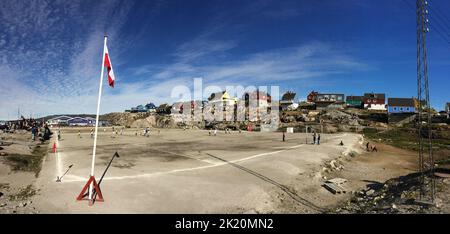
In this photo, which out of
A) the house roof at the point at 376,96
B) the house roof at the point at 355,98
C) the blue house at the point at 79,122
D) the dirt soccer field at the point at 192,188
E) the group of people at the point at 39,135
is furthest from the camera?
the blue house at the point at 79,122

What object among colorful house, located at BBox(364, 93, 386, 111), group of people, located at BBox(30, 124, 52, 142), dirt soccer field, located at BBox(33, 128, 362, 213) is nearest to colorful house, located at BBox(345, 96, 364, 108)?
colorful house, located at BBox(364, 93, 386, 111)

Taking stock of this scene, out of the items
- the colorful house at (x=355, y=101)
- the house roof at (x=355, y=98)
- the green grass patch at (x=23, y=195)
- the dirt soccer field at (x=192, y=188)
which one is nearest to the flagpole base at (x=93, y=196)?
the dirt soccer field at (x=192, y=188)

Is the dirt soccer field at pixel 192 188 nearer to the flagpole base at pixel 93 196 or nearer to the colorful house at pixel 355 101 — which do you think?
the flagpole base at pixel 93 196

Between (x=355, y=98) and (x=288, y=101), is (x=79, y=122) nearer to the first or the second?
(x=288, y=101)

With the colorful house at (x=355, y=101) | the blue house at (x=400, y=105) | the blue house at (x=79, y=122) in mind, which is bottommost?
the blue house at (x=79, y=122)

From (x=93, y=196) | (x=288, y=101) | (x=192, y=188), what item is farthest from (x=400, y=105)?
(x=93, y=196)

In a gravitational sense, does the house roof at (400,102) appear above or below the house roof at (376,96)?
below

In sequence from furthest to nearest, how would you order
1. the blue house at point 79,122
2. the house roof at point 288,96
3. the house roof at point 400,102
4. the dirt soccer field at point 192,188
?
the blue house at point 79,122 → the house roof at point 288,96 → the house roof at point 400,102 → the dirt soccer field at point 192,188

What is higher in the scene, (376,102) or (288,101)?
(288,101)

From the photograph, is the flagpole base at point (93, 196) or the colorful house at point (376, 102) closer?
the flagpole base at point (93, 196)
